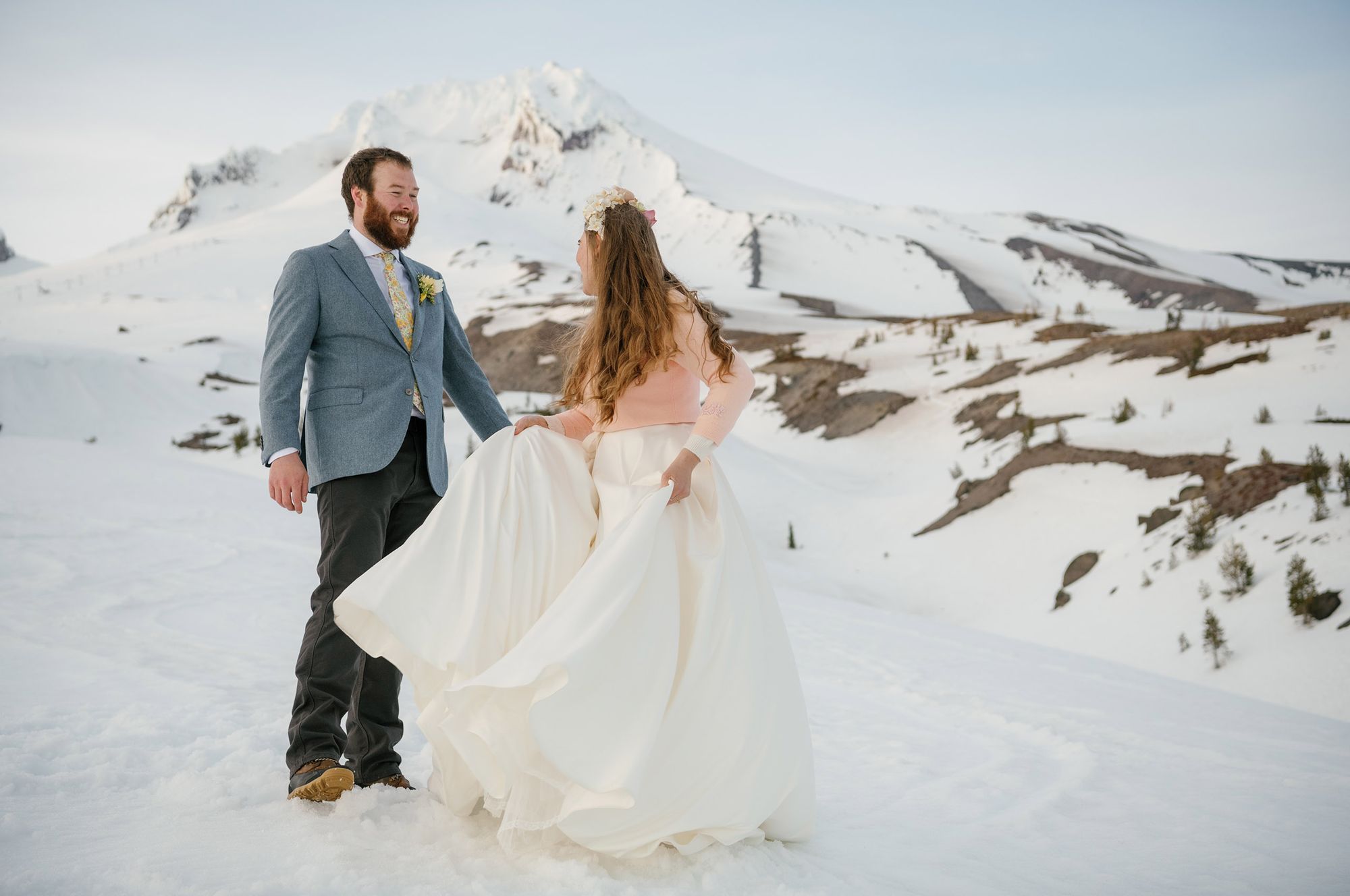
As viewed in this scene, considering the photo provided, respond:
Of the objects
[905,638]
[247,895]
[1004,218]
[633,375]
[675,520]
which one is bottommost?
[905,638]

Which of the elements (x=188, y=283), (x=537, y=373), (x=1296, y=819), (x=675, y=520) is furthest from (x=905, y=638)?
(x=188, y=283)

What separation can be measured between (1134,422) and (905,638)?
4775mm

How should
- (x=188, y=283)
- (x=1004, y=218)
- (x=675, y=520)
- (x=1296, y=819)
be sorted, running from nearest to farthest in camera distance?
1. (x=675, y=520)
2. (x=1296, y=819)
3. (x=188, y=283)
4. (x=1004, y=218)

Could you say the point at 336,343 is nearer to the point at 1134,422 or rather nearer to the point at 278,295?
the point at 278,295

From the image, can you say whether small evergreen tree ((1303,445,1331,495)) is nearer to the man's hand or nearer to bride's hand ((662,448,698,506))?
bride's hand ((662,448,698,506))

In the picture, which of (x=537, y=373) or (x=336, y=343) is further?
(x=537, y=373)

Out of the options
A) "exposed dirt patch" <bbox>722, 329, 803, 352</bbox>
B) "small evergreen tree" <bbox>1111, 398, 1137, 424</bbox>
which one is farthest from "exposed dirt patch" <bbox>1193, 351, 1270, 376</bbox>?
"exposed dirt patch" <bbox>722, 329, 803, 352</bbox>

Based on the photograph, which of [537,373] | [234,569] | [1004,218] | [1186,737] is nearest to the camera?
[1186,737]

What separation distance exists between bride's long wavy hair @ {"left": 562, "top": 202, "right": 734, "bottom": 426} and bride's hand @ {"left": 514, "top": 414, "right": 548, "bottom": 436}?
0.15m

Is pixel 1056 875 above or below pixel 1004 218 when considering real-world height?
below

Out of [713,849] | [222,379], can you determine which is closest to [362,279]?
[713,849]

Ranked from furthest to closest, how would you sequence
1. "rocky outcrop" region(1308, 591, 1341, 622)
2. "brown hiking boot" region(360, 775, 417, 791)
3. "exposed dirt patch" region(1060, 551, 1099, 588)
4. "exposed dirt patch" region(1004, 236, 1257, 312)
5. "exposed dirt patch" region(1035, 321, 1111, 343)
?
"exposed dirt patch" region(1004, 236, 1257, 312) → "exposed dirt patch" region(1035, 321, 1111, 343) → "exposed dirt patch" region(1060, 551, 1099, 588) → "rocky outcrop" region(1308, 591, 1341, 622) → "brown hiking boot" region(360, 775, 417, 791)

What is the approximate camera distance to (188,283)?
35.9 meters

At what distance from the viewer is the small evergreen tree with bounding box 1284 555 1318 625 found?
5332 millimetres
